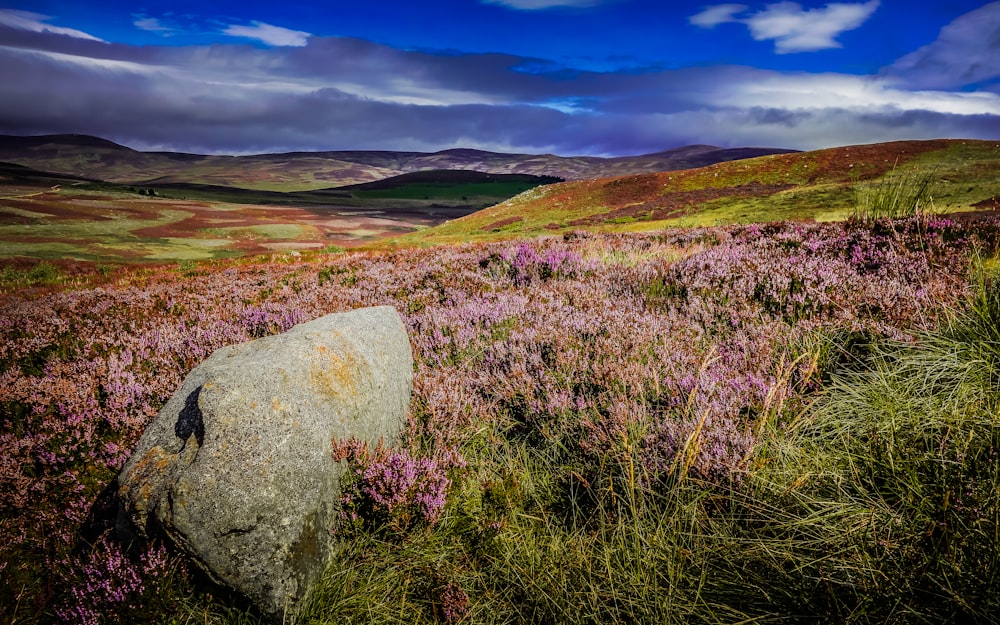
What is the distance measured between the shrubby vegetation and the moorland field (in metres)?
0.02

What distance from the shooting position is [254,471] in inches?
85.5

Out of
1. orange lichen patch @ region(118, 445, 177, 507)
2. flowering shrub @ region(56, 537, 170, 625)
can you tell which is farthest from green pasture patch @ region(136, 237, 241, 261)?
flowering shrub @ region(56, 537, 170, 625)

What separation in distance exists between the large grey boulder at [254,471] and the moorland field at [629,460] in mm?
144

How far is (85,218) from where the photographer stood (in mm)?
29219

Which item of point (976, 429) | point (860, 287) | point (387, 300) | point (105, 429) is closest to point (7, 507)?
point (105, 429)

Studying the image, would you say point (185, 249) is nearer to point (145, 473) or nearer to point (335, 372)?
point (335, 372)

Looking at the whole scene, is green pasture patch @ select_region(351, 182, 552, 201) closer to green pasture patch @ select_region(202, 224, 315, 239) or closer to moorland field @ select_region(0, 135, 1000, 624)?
green pasture patch @ select_region(202, 224, 315, 239)

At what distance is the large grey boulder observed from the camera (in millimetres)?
2078

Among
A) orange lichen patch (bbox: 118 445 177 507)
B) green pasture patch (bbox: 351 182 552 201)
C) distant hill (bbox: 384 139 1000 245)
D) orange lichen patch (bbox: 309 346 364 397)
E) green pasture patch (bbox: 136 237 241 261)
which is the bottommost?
green pasture patch (bbox: 136 237 241 261)

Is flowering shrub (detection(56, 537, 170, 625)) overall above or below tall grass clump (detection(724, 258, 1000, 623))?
below

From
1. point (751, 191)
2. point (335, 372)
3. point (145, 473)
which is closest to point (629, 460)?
point (335, 372)

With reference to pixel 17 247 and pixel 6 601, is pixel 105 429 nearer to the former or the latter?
pixel 6 601

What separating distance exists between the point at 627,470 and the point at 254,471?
199 centimetres

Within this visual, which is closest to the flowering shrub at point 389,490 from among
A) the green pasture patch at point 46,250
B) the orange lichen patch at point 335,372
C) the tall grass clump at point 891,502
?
the orange lichen patch at point 335,372
